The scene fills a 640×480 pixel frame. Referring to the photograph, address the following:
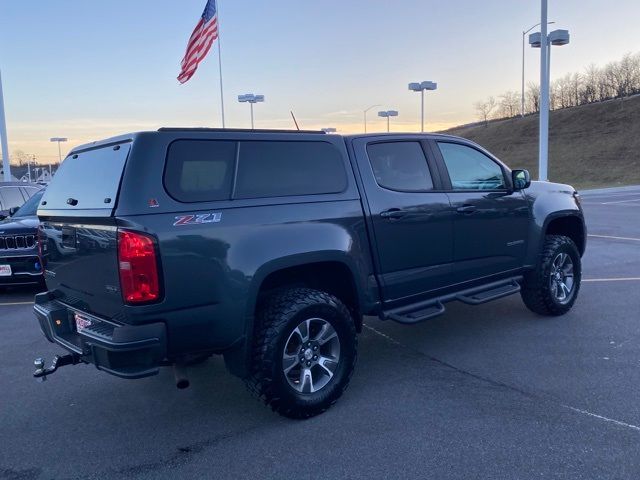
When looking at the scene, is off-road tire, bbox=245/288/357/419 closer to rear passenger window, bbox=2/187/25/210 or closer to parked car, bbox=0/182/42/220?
parked car, bbox=0/182/42/220

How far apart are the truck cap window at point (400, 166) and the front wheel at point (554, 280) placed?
1.85 metres

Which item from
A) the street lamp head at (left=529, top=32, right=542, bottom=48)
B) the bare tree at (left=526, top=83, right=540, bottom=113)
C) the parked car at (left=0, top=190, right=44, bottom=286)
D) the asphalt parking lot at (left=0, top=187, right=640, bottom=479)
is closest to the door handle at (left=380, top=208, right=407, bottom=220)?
the asphalt parking lot at (left=0, top=187, right=640, bottom=479)

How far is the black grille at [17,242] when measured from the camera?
24.9ft

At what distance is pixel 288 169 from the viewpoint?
13.4ft

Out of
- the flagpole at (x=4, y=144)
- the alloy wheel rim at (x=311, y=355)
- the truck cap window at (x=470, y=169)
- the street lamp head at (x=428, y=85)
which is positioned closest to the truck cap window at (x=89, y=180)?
the alloy wheel rim at (x=311, y=355)

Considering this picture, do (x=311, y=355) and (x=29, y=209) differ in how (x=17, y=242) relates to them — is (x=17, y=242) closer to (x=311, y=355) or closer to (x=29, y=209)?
(x=29, y=209)

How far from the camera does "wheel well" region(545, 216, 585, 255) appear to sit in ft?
21.2

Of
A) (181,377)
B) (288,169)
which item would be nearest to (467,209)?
(288,169)

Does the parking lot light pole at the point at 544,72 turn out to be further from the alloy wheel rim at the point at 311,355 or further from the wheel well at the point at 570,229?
the alloy wheel rim at the point at 311,355

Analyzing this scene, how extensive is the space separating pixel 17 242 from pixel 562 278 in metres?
6.82

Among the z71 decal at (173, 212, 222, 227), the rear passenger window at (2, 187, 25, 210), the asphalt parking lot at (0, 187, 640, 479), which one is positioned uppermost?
the rear passenger window at (2, 187, 25, 210)

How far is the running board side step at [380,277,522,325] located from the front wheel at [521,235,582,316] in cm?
30

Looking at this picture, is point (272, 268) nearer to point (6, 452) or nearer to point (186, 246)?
point (186, 246)

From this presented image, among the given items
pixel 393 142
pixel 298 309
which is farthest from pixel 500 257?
pixel 298 309
